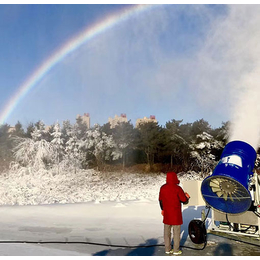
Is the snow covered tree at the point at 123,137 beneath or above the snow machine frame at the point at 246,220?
above

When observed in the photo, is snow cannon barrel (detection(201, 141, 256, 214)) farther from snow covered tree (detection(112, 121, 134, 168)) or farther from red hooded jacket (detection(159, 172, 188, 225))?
snow covered tree (detection(112, 121, 134, 168))

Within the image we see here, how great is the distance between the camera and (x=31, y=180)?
19250 millimetres

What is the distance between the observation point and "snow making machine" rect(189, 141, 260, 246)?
5.26 metres

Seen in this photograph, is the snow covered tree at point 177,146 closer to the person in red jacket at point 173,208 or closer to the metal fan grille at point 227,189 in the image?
the metal fan grille at point 227,189

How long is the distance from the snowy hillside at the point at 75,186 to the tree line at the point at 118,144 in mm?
1395

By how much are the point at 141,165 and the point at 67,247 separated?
62.1 ft

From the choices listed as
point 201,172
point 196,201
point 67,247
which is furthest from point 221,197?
point 201,172

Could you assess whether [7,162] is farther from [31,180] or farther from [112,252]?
[112,252]

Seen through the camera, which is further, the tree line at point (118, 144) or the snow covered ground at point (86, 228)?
the tree line at point (118, 144)

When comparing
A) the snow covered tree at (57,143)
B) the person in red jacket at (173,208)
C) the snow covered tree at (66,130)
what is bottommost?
the person in red jacket at (173,208)

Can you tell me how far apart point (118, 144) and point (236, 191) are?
Answer: 19021 mm

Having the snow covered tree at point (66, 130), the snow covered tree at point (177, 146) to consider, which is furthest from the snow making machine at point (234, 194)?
the snow covered tree at point (66, 130)

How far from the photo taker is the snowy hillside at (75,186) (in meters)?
14.8

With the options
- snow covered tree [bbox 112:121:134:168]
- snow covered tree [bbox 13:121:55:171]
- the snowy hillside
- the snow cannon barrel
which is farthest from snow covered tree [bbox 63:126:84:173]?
the snow cannon barrel
